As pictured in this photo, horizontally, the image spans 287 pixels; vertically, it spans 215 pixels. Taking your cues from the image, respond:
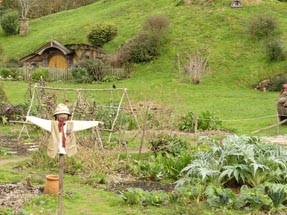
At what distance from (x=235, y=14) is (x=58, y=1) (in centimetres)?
2864

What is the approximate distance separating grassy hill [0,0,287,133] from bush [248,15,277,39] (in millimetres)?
668

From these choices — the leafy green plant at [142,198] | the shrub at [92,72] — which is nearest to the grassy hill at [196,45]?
the shrub at [92,72]

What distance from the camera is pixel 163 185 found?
45.2ft

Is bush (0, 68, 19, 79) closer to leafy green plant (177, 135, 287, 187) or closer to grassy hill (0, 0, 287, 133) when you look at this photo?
grassy hill (0, 0, 287, 133)

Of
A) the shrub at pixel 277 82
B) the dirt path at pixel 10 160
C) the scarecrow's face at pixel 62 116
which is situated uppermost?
the scarecrow's face at pixel 62 116

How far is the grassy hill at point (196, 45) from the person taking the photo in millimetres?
32969

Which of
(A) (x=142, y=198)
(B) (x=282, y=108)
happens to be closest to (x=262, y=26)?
(B) (x=282, y=108)

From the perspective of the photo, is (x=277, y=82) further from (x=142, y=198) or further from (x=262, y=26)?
(x=142, y=198)

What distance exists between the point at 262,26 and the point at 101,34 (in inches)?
490

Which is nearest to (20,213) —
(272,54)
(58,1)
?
(272,54)

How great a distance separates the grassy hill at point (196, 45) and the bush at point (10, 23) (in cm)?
85

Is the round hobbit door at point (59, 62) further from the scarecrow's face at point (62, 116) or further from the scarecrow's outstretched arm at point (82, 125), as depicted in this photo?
the scarecrow's face at point (62, 116)

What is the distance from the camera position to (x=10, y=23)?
56938mm

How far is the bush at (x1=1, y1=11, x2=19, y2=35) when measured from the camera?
5659 cm
